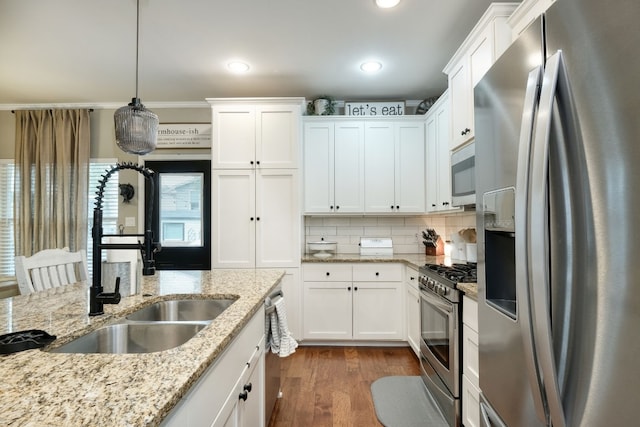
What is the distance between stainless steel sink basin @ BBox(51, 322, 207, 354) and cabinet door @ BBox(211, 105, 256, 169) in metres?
2.19

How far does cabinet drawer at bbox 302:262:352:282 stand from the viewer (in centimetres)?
325

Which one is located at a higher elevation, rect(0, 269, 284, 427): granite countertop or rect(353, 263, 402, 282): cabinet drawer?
rect(0, 269, 284, 427): granite countertop

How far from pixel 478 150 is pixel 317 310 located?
2455 mm

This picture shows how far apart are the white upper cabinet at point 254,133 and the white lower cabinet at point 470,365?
84.2 inches

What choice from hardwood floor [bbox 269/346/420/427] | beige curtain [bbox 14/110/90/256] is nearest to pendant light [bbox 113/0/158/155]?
hardwood floor [bbox 269/346/420/427]

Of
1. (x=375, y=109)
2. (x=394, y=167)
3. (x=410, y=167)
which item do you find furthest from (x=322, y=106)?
(x=410, y=167)

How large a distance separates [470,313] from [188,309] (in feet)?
4.68

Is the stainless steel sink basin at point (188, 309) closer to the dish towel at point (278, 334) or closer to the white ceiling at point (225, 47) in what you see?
the dish towel at point (278, 334)

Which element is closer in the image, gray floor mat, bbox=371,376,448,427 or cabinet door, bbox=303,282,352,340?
gray floor mat, bbox=371,376,448,427

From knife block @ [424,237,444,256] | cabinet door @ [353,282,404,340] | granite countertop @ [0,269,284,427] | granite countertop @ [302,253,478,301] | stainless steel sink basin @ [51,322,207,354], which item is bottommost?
A: cabinet door @ [353,282,404,340]

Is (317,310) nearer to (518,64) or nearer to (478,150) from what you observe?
(478,150)

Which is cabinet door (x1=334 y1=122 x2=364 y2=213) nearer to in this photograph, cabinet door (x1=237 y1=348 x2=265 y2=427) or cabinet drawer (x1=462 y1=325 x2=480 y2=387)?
cabinet drawer (x1=462 y1=325 x2=480 y2=387)

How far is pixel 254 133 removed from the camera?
3.26 m

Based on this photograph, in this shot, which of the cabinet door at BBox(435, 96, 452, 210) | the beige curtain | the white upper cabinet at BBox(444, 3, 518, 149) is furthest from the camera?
the beige curtain
